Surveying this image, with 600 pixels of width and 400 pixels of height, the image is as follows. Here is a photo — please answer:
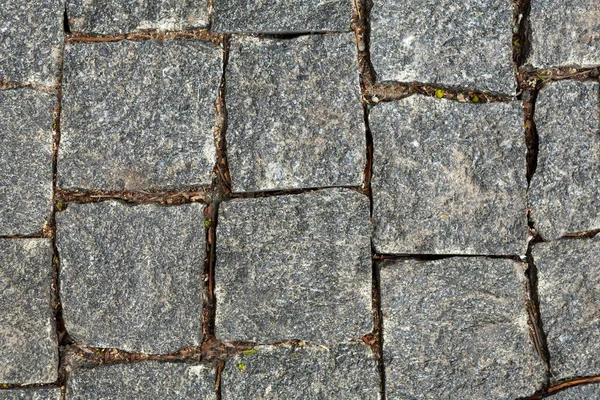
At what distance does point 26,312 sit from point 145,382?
1.78 feet

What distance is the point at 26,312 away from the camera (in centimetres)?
227

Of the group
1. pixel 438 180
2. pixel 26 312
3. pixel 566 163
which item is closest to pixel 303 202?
pixel 438 180

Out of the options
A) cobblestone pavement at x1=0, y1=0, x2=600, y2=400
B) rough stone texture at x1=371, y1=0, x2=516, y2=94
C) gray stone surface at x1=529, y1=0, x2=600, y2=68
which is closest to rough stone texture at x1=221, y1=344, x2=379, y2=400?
cobblestone pavement at x1=0, y1=0, x2=600, y2=400

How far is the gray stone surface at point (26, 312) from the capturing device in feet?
7.44

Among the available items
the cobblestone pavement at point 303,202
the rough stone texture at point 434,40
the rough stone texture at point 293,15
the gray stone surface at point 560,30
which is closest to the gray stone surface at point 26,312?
the cobblestone pavement at point 303,202

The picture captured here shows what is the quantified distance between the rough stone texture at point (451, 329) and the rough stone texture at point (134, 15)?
4.11ft

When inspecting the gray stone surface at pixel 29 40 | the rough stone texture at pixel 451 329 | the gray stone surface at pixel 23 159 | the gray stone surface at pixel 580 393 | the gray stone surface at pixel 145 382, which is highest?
the gray stone surface at pixel 29 40

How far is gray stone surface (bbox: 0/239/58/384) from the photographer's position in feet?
7.44

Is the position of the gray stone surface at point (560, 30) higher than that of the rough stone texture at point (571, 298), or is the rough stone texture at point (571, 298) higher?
the gray stone surface at point (560, 30)

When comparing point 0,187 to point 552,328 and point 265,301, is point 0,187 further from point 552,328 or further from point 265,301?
point 552,328

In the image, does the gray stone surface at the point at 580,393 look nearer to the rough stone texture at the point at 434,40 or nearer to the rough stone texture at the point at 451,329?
the rough stone texture at the point at 451,329

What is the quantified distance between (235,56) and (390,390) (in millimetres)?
1448

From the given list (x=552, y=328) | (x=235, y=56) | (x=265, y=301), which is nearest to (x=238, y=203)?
(x=265, y=301)

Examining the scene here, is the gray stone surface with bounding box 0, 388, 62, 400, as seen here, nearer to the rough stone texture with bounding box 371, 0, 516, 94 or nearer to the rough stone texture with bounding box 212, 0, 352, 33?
the rough stone texture with bounding box 212, 0, 352, 33
